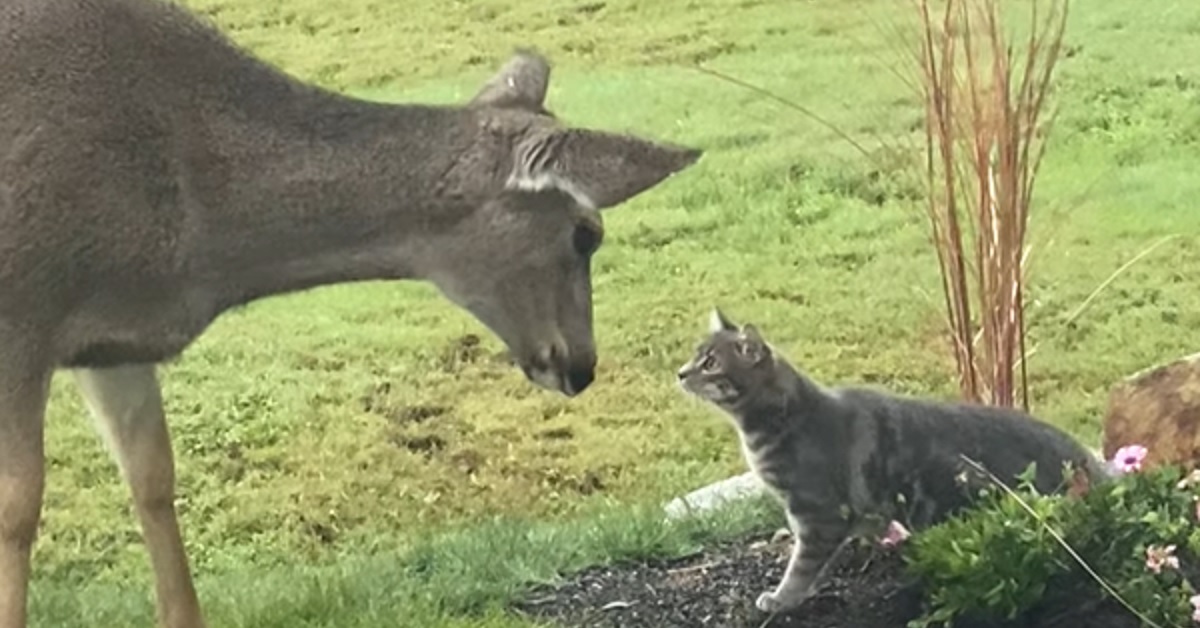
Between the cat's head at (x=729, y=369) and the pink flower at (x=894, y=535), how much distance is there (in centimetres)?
45

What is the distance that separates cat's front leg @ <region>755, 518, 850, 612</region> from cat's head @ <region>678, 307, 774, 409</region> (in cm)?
34

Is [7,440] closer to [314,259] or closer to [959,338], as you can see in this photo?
[314,259]

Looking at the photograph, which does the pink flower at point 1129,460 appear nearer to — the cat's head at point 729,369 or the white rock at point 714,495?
the cat's head at point 729,369

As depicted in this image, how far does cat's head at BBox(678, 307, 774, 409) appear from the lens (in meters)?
5.42

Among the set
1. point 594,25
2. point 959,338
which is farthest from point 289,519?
point 594,25

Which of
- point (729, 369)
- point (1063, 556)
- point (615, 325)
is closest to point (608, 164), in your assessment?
point (729, 369)

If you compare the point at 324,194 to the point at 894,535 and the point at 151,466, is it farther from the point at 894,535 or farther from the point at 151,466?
the point at 894,535

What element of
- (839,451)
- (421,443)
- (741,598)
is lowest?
(421,443)

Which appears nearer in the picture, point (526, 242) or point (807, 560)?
point (526, 242)

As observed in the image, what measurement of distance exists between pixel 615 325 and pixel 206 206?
4407 mm

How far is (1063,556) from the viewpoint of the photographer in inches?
199

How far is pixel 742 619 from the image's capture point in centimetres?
542

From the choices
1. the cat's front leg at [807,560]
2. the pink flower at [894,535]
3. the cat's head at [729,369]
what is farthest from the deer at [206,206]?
the pink flower at [894,535]

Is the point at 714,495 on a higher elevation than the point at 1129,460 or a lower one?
lower
